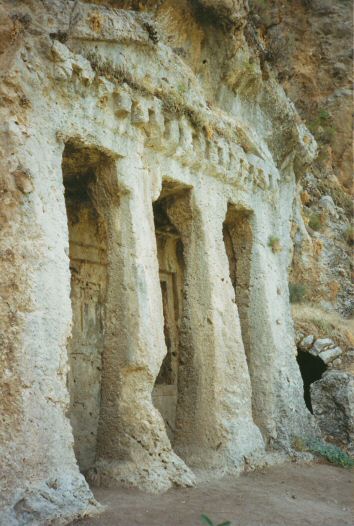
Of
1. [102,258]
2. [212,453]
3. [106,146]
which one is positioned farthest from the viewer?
[102,258]

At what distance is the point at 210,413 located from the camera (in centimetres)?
732

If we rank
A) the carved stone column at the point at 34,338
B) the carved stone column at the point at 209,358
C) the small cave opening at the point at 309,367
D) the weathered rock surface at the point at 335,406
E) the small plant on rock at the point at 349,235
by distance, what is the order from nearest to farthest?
the carved stone column at the point at 34,338
the carved stone column at the point at 209,358
the weathered rock surface at the point at 335,406
the small cave opening at the point at 309,367
the small plant on rock at the point at 349,235

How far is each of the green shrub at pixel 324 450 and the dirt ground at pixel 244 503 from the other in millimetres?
1059

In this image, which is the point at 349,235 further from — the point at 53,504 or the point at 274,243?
the point at 53,504

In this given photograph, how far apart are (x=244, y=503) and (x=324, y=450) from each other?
3200 millimetres

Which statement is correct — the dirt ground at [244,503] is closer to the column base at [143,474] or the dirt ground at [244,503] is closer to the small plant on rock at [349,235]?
the column base at [143,474]

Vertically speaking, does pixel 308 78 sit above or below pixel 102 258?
above

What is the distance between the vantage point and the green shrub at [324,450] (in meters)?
8.66

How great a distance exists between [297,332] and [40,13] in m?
7.52

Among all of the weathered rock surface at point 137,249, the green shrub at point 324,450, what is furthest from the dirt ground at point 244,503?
the green shrub at point 324,450

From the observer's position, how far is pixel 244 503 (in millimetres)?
5953

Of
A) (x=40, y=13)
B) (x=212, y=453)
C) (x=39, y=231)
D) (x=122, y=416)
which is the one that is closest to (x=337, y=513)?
(x=212, y=453)

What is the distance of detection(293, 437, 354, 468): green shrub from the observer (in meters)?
8.66

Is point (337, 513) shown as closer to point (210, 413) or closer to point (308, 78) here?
point (210, 413)
